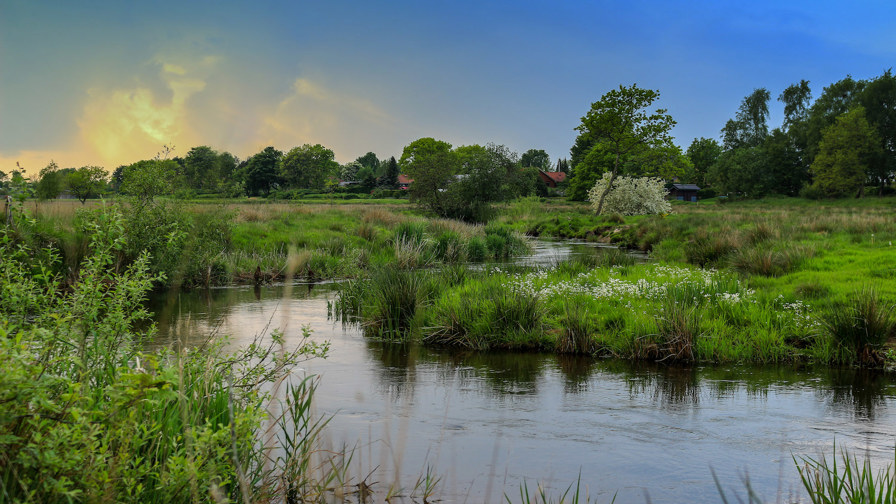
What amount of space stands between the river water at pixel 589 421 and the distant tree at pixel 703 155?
10183 centimetres

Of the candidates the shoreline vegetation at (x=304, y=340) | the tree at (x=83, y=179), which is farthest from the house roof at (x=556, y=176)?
the shoreline vegetation at (x=304, y=340)

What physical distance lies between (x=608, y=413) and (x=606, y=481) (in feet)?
5.92

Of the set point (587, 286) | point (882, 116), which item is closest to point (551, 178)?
point (882, 116)

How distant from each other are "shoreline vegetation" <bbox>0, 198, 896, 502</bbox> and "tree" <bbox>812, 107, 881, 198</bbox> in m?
48.0

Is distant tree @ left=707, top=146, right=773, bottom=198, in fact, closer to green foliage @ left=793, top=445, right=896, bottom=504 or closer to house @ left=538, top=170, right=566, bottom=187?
house @ left=538, top=170, right=566, bottom=187

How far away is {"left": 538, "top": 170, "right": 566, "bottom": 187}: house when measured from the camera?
113m

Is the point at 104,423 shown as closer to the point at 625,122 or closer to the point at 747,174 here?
the point at 625,122

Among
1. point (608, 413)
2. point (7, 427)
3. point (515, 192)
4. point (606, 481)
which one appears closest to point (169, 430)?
point (7, 427)

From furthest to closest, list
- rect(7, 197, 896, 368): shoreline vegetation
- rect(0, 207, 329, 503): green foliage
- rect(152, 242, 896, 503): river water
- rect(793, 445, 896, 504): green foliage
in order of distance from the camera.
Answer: rect(7, 197, 896, 368): shoreline vegetation
rect(152, 242, 896, 503): river water
rect(793, 445, 896, 504): green foliage
rect(0, 207, 329, 503): green foliage

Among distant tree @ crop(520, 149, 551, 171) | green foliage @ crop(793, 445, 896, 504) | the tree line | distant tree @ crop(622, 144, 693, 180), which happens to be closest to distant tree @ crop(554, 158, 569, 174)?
distant tree @ crop(520, 149, 551, 171)

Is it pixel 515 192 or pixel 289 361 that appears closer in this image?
pixel 289 361

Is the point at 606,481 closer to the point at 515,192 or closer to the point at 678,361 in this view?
the point at 678,361

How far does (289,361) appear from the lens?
Answer: 4.88m

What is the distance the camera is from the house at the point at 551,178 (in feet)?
371
